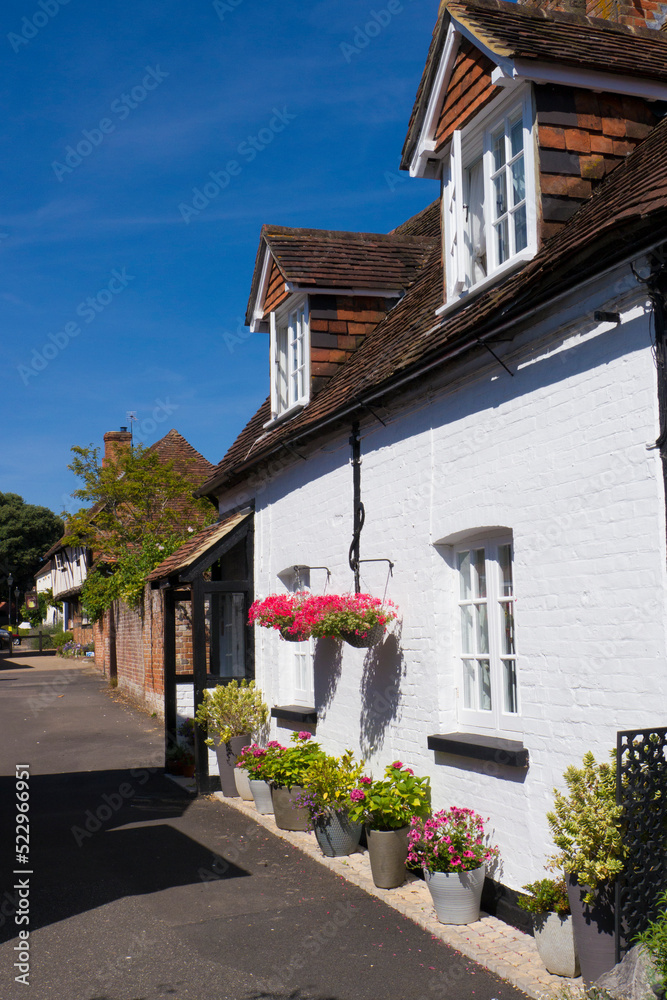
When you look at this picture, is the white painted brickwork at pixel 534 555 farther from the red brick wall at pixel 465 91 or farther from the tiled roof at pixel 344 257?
the tiled roof at pixel 344 257

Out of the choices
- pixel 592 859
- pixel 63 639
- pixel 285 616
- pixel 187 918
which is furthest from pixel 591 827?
pixel 63 639

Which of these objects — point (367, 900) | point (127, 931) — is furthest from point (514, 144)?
point (127, 931)

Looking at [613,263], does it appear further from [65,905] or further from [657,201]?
[65,905]

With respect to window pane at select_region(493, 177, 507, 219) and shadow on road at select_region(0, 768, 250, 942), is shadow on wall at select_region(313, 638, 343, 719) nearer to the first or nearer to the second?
shadow on road at select_region(0, 768, 250, 942)

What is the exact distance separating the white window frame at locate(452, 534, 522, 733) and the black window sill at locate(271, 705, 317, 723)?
3001mm

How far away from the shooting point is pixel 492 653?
21.5 feet

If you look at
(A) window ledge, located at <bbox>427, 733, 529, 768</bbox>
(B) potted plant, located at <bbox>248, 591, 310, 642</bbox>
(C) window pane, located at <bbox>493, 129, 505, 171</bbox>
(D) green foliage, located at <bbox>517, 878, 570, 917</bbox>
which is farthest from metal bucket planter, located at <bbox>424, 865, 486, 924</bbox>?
(C) window pane, located at <bbox>493, 129, 505, 171</bbox>

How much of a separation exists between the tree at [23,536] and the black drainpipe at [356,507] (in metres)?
68.7

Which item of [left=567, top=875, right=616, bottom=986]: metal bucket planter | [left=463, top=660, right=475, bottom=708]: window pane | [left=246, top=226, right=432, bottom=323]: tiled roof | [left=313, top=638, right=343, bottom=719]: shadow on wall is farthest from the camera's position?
[left=246, top=226, right=432, bottom=323]: tiled roof

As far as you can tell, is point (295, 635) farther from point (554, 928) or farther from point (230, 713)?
point (554, 928)

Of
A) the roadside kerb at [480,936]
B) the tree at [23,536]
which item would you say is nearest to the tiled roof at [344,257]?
the roadside kerb at [480,936]

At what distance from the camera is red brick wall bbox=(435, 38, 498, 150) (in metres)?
7.18

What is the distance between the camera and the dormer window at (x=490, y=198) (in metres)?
6.77

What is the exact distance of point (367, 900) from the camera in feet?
22.0
